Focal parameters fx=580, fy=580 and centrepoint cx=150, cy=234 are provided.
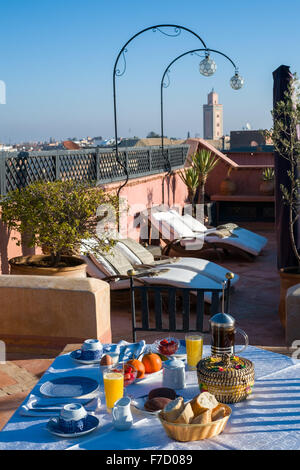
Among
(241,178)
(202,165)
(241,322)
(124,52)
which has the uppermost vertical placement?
(124,52)

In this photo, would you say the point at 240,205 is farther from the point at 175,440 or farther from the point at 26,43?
the point at 175,440

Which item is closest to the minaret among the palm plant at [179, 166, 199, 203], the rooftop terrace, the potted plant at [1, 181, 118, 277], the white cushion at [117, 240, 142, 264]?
the palm plant at [179, 166, 199, 203]

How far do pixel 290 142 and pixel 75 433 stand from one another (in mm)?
4918

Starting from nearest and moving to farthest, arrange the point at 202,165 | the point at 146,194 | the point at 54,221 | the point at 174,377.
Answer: the point at 174,377 → the point at 54,221 → the point at 146,194 → the point at 202,165

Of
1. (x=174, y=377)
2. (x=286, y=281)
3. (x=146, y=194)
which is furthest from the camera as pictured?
(x=146, y=194)

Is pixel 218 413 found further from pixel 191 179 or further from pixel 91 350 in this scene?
pixel 191 179

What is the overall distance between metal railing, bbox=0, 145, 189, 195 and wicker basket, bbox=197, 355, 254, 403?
15.0ft

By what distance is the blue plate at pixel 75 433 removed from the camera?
7.04ft

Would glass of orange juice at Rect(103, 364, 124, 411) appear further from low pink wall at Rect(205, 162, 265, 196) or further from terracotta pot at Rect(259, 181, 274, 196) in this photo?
low pink wall at Rect(205, 162, 265, 196)

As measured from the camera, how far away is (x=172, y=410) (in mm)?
2143

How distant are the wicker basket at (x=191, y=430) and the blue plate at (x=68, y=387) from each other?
539mm

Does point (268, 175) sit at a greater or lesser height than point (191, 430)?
greater

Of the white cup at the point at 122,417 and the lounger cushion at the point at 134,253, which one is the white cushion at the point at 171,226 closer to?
the lounger cushion at the point at 134,253

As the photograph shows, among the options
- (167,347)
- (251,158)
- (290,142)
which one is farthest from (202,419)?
(251,158)
